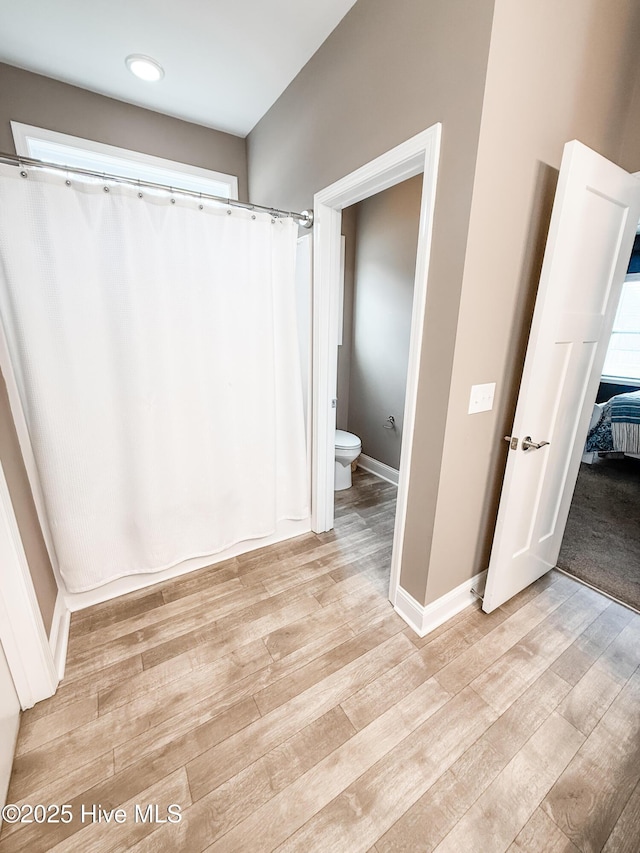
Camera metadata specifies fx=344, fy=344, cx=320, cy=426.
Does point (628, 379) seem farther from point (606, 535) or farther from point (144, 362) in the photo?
point (144, 362)

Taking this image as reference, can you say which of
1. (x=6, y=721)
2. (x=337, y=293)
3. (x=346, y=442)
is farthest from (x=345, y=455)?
(x=6, y=721)

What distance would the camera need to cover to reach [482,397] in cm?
143

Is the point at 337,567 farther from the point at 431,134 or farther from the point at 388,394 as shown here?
the point at 431,134

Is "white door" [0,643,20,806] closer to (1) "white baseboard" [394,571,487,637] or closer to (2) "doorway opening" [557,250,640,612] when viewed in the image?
(1) "white baseboard" [394,571,487,637]

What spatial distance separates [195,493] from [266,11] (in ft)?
7.55

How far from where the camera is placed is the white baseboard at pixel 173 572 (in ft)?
5.65

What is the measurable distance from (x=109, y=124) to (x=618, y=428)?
480cm

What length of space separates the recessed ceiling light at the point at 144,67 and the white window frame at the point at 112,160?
449 mm

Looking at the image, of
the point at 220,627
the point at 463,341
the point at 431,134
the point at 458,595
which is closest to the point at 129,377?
the point at 220,627

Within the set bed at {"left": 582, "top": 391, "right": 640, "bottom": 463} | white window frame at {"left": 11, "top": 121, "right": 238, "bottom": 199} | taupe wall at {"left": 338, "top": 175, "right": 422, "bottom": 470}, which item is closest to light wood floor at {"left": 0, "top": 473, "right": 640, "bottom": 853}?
taupe wall at {"left": 338, "top": 175, "right": 422, "bottom": 470}

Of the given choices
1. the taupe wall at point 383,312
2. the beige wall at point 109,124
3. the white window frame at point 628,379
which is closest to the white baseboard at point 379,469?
the taupe wall at point 383,312

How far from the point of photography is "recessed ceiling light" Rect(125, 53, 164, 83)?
185 centimetres

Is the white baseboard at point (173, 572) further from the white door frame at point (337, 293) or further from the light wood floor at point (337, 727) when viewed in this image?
the white door frame at point (337, 293)

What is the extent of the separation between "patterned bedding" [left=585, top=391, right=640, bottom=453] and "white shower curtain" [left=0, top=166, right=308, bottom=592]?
3.25 meters
